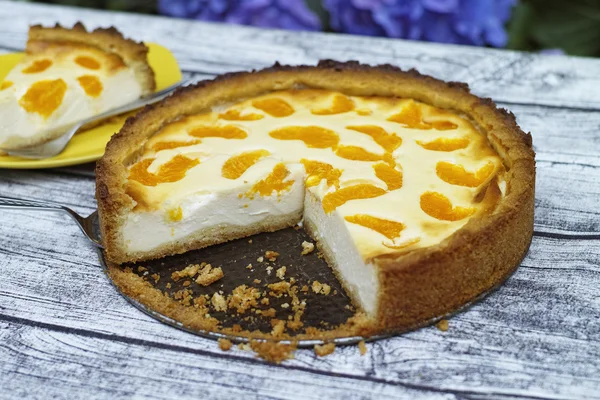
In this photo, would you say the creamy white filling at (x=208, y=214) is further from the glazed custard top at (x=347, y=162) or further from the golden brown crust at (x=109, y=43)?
the golden brown crust at (x=109, y=43)

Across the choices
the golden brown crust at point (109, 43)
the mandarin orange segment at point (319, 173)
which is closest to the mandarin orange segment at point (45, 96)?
the golden brown crust at point (109, 43)

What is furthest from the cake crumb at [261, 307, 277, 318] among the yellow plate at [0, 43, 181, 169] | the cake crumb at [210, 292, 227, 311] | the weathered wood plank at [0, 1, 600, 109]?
the weathered wood plank at [0, 1, 600, 109]

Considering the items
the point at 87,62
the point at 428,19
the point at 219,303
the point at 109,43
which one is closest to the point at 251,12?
the point at 428,19

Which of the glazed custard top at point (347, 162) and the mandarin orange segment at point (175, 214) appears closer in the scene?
the glazed custard top at point (347, 162)

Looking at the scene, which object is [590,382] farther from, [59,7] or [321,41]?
[59,7]

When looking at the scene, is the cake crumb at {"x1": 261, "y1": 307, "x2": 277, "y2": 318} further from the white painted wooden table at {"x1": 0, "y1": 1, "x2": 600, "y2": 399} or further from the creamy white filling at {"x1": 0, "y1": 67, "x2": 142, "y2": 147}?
the creamy white filling at {"x1": 0, "y1": 67, "x2": 142, "y2": 147}

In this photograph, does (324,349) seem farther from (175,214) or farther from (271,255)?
(175,214)
